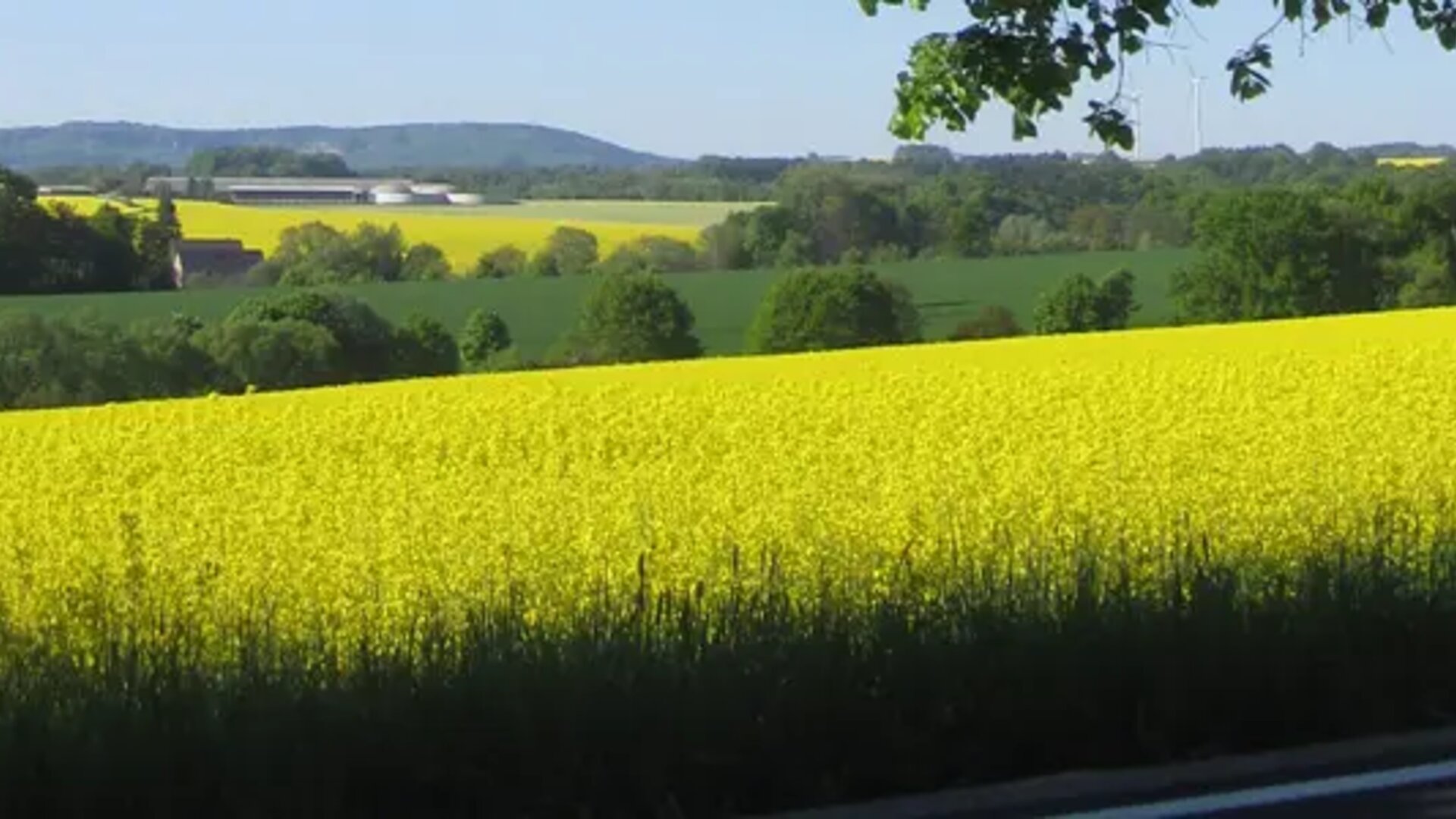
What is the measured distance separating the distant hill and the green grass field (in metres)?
4.61

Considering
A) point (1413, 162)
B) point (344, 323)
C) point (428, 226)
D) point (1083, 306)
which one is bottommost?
point (1083, 306)

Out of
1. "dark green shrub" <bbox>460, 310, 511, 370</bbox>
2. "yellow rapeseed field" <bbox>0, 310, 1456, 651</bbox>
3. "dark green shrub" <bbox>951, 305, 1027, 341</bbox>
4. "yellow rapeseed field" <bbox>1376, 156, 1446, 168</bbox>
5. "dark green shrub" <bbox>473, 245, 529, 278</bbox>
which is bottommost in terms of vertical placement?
"dark green shrub" <bbox>951, 305, 1027, 341</bbox>

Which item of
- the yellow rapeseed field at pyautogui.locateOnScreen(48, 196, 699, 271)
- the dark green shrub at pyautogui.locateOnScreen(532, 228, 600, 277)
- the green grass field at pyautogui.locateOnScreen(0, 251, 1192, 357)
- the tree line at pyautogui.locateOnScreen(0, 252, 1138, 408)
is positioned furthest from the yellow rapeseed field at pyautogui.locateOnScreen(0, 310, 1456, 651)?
the yellow rapeseed field at pyautogui.locateOnScreen(48, 196, 699, 271)

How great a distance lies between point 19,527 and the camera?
1273cm

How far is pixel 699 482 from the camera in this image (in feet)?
46.7

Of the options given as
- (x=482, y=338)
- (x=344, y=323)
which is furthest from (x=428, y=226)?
(x=344, y=323)

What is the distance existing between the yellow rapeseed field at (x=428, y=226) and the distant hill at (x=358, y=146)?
6.09 feet

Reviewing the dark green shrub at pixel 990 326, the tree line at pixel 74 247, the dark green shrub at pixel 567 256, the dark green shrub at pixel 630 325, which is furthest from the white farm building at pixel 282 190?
the dark green shrub at pixel 990 326

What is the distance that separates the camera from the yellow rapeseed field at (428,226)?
60.7 m

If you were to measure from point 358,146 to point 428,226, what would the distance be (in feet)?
10.8

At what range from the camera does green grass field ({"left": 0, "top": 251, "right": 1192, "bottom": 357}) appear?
134 feet

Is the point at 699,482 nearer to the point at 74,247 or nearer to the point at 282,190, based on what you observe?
the point at 74,247

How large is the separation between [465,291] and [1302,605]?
42961 mm

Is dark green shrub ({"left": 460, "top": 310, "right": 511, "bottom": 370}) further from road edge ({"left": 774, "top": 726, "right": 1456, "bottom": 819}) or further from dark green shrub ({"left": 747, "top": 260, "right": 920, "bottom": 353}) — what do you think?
road edge ({"left": 774, "top": 726, "right": 1456, "bottom": 819})
